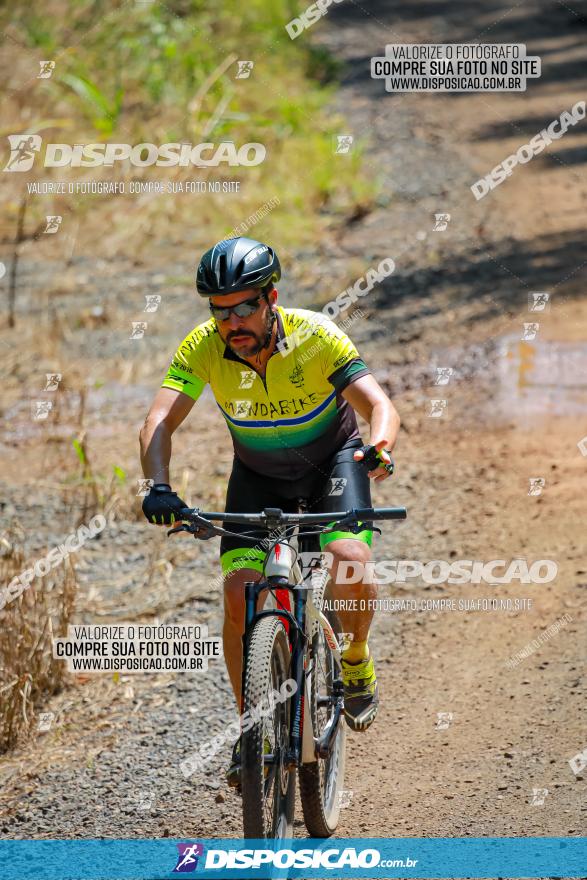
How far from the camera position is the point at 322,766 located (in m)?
4.84

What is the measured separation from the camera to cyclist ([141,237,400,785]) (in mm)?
4531

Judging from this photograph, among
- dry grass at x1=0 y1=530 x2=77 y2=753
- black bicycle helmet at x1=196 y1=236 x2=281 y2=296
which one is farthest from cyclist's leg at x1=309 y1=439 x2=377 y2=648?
dry grass at x1=0 y1=530 x2=77 y2=753

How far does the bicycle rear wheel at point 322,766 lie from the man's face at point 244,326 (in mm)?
Answer: 1081

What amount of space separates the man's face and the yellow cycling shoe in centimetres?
153

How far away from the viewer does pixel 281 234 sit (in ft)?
46.2

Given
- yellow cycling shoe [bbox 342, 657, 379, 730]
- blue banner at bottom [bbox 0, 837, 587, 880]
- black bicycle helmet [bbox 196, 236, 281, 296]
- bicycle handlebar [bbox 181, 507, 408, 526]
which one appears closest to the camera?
bicycle handlebar [bbox 181, 507, 408, 526]

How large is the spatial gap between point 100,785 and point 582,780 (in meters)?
2.38

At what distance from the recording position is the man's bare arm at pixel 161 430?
4.65 m

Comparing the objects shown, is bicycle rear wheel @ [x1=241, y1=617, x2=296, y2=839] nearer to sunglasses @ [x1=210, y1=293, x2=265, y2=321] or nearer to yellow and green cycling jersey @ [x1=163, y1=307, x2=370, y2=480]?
yellow and green cycling jersey @ [x1=163, y1=307, x2=370, y2=480]

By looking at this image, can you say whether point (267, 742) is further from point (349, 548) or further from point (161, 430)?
point (161, 430)

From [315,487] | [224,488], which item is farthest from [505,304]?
[315,487]

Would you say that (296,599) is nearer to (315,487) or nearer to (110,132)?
(315,487)

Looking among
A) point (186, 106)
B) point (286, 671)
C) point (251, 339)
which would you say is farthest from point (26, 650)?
point (186, 106)

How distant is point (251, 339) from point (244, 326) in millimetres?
65
